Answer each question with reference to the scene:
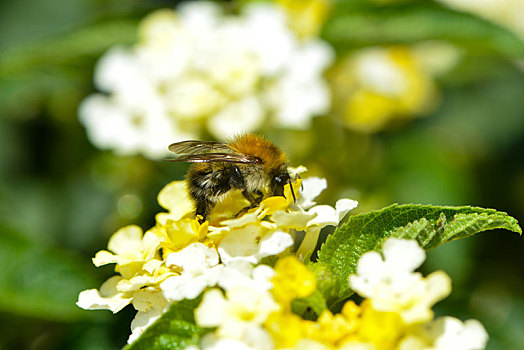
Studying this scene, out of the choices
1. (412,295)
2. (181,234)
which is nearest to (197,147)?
(181,234)

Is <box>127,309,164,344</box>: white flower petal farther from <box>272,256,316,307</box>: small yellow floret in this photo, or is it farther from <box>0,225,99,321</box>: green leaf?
<box>0,225,99,321</box>: green leaf

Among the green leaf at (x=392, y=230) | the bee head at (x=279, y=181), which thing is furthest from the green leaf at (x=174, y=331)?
the bee head at (x=279, y=181)

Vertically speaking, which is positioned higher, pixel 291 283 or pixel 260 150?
pixel 260 150

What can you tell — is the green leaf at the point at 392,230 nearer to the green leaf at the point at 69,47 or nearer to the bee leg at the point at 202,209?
the bee leg at the point at 202,209

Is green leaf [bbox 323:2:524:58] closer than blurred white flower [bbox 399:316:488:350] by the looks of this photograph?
No

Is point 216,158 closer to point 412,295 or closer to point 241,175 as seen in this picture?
point 241,175

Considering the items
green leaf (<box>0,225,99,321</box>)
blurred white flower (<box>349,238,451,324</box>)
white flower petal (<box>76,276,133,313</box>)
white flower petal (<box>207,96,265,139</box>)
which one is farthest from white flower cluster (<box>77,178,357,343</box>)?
white flower petal (<box>207,96,265,139</box>)
